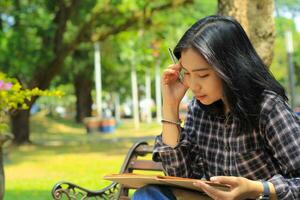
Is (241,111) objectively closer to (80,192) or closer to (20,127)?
(80,192)

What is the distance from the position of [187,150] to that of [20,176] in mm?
7976

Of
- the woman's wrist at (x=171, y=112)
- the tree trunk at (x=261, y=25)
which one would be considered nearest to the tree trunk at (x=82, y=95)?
the tree trunk at (x=261, y=25)

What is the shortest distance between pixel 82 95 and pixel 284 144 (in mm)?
30983

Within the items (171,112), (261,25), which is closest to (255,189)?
(171,112)

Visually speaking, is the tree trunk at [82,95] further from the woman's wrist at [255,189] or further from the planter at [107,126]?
the woman's wrist at [255,189]

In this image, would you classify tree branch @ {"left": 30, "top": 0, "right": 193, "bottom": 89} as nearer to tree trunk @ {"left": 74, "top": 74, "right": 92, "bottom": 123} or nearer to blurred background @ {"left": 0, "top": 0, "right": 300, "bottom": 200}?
blurred background @ {"left": 0, "top": 0, "right": 300, "bottom": 200}

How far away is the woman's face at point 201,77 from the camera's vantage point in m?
2.33

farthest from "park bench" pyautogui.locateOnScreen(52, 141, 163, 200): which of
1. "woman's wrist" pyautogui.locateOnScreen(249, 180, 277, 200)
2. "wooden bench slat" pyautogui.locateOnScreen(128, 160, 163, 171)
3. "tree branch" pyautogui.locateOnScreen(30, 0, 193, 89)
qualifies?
"tree branch" pyautogui.locateOnScreen(30, 0, 193, 89)

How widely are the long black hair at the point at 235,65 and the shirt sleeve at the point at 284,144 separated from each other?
6 cm

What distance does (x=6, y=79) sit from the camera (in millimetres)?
6727

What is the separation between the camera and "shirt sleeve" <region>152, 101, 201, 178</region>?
2.65 m

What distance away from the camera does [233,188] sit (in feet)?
7.02

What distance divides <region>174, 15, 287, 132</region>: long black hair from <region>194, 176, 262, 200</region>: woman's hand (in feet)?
0.94

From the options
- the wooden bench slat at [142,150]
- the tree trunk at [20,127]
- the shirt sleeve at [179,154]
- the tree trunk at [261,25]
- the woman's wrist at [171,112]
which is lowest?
the tree trunk at [20,127]
